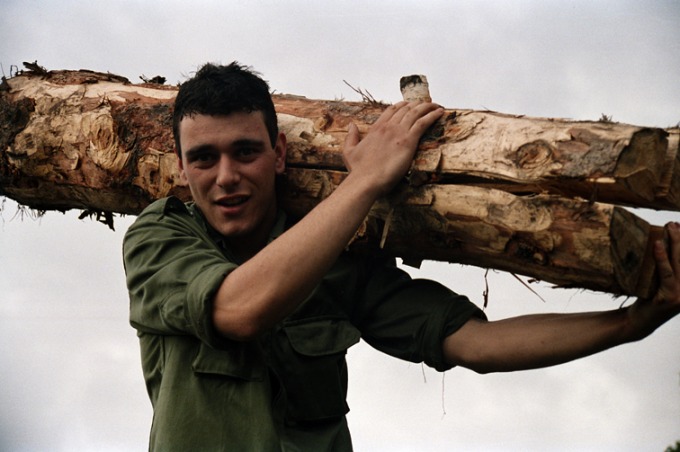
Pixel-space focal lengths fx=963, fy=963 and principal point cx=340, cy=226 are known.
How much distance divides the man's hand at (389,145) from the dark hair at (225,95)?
16.6 inches

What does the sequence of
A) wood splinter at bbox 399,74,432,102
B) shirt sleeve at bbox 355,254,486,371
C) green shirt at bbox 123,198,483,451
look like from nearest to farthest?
green shirt at bbox 123,198,483,451, wood splinter at bbox 399,74,432,102, shirt sleeve at bbox 355,254,486,371

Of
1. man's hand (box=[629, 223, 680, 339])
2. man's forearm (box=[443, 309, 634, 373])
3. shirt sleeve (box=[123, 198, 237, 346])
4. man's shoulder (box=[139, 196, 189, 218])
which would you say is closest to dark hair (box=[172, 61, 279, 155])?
man's shoulder (box=[139, 196, 189, 218])

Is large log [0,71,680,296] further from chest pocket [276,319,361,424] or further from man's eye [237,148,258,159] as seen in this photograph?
chest pocket [276,319,361,424]

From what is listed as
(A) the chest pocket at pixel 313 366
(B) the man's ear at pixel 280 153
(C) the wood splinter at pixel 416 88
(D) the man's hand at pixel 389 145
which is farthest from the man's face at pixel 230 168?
(C) the wood splinter at pixel 416 88

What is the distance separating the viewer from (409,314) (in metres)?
4.47

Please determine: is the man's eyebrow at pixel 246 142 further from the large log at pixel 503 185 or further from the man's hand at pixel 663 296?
the man's hand at pixel 663 296

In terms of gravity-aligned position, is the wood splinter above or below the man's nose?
above

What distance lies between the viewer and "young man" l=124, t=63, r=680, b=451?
142 inches

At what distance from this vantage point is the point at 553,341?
4.03 m

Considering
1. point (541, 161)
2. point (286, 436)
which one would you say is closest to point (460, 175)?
point (541, 161)

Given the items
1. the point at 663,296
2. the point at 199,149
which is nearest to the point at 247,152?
the point at 199,149

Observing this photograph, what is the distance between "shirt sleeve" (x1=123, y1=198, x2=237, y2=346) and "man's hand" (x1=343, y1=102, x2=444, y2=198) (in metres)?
0.65

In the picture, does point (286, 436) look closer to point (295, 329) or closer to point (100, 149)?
point (295, 329)

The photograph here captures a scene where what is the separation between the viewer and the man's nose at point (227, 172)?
4086 mm
